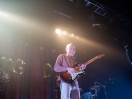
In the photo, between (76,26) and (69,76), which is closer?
(69,76)

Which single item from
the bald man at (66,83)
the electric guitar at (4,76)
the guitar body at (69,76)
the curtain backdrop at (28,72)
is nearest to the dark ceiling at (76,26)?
the curtain backdrop at (28,72)

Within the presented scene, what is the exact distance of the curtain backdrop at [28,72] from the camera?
5.46 metres

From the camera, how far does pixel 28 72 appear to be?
600cm

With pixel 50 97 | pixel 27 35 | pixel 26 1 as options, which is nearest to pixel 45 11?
pixel 26 1

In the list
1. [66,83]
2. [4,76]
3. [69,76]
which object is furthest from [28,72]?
[66,83]

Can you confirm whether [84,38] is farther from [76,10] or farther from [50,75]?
[50,75]

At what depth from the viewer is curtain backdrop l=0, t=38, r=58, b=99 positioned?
A: 5464 mm

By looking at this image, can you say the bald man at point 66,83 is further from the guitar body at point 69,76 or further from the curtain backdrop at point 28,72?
the curtain backdrop at point 28,72

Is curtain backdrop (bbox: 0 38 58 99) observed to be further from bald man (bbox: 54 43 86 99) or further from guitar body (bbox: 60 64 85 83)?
guitar body (bbox: 60 64 85 83)

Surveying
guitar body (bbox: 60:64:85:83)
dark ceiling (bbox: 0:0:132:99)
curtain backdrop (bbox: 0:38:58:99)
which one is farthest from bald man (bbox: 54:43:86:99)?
curtain backdrop (bbox: 0:38:58:99)

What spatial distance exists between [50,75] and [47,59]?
73 centimetres

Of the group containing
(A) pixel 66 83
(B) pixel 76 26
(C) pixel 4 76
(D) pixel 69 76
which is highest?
(B) pixel 76 26

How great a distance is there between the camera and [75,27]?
7.09 metres

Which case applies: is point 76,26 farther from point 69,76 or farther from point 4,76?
point 69,76
